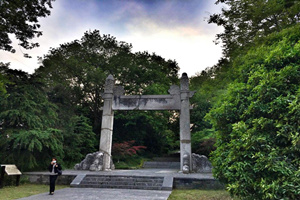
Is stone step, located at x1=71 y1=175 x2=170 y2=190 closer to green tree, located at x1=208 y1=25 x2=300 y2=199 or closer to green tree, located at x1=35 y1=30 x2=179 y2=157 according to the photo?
green tree, located at x1=208 y1=25 x2=300 y2=199

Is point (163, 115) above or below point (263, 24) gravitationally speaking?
below

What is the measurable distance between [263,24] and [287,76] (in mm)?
7163

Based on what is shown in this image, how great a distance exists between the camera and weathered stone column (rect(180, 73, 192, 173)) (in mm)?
9641

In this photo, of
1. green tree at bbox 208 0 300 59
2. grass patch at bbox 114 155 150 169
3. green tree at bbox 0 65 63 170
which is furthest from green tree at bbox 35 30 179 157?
green tree at bbox 208 0 300 59

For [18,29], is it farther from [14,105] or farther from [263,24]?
[263,24]

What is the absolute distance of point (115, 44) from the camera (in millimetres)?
18266

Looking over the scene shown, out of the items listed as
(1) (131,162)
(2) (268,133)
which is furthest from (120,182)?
(1) (131,162)

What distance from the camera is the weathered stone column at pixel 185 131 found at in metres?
9.64

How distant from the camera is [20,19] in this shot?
7.47 meters

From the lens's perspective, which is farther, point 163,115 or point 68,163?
point 163,115

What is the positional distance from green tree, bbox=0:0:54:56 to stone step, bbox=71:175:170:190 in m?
5.67

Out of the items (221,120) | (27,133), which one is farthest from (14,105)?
(221,120)

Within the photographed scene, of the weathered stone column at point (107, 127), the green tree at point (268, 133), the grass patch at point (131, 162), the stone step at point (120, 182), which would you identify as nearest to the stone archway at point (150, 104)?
the weathered stone column at point (107, 127)

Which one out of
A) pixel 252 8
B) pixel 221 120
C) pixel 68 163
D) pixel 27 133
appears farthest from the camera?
pixel 68 163
